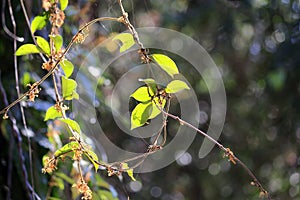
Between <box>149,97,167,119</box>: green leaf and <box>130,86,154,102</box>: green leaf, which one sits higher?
<box>130,86,154,102</box>: green leaf

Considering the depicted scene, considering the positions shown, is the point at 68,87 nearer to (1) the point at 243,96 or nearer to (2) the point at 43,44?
(2) the point at 43,44

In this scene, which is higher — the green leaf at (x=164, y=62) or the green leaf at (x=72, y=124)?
the green leaf at (x=164, y=62)

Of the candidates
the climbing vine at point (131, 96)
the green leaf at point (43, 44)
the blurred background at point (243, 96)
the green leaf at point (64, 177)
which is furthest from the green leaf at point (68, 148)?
the blurred background at point (243, 96)

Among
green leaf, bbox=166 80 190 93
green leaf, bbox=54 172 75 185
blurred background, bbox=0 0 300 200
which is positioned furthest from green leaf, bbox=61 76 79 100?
blurred background, bbox=0 0 300 200

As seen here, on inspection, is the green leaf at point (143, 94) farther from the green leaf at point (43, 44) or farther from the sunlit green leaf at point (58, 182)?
the sunlit green leaf at point (58, 182)

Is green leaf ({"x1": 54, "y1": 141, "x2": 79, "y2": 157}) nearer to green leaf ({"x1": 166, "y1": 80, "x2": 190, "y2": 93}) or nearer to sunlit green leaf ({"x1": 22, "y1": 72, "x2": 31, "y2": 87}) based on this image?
green leaf ({"x1": 166, "y1": 80, "x2": 190, "y2": 93})

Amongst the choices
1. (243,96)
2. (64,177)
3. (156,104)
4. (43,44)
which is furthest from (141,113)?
(243,96)

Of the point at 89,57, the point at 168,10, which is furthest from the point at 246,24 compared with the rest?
the point at 89,57

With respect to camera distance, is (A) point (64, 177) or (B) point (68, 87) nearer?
(B) point (68, 87)

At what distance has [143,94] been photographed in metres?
0.50

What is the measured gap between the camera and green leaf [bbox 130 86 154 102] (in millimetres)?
492

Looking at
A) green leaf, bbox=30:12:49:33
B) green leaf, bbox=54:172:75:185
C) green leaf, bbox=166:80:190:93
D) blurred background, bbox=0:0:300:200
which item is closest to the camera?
→ green leaf, bbox=166:80:190:93

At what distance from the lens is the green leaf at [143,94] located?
19.4 inches

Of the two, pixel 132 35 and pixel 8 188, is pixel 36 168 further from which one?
pixel 132 35
